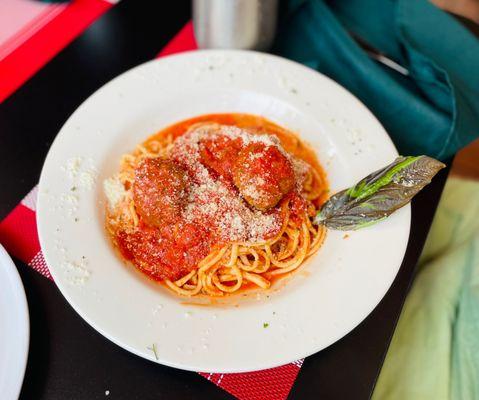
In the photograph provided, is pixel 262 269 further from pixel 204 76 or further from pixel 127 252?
pixel 204 76

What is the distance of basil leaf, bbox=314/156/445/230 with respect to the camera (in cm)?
229

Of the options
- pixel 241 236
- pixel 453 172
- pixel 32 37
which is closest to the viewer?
pixel 241 236

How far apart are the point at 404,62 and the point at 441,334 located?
1.81 meters

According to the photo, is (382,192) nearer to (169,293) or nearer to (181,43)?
(169,293)

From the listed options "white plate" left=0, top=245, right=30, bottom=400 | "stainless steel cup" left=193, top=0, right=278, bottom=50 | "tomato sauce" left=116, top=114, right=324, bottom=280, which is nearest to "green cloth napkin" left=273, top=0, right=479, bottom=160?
"stainless steel cup" left=193, top=0, right=278, bottom=50

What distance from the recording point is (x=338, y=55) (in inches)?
130

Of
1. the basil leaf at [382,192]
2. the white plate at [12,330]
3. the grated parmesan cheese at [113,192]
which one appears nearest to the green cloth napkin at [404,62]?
the basil leaf at [382,192]

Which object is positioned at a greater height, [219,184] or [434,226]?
[219,184]

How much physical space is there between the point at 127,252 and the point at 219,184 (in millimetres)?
591

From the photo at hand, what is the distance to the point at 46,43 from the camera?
3.45m

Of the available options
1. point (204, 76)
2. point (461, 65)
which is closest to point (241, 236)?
point (204, 76)

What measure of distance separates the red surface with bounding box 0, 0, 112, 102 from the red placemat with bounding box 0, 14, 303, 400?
37.6 inches

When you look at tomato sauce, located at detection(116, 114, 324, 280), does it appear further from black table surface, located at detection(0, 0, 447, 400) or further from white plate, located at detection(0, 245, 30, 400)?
white plate, located at detection(0, 245, 30, 400)

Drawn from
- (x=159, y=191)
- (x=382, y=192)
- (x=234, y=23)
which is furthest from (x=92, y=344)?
(x=234, y=23)
